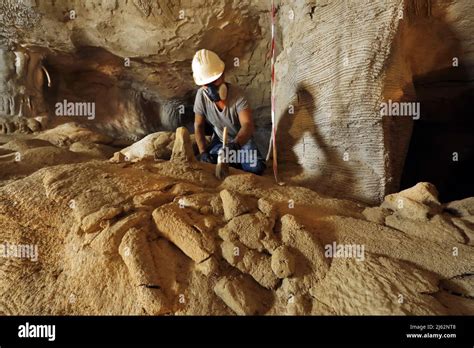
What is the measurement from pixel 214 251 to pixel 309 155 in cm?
176

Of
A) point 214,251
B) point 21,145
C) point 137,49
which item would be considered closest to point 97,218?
point 214,251

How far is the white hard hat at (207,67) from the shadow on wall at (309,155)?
77cm

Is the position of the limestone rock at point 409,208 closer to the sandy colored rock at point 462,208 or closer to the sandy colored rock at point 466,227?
the sandy colored rock at point 466,227

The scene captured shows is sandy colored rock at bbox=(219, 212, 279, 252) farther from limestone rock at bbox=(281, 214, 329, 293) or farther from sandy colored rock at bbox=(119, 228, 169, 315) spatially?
sandy colored rock at bbox=(119, 228, 169, 315)

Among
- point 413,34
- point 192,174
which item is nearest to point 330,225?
point 192,174

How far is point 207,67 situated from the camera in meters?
2.80

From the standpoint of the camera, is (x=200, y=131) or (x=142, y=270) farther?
(x=200, y=131)

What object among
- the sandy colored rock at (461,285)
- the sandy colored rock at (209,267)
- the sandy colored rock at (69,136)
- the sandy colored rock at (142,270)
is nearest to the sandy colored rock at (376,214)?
the sandy colored rock at (461,285)

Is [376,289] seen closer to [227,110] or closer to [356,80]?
[356,80]

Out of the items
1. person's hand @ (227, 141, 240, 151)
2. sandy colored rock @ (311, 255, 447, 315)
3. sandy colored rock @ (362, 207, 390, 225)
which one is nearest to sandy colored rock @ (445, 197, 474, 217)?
sandy colored rock @ (362, 207, 390, 225)

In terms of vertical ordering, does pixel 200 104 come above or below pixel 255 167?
above

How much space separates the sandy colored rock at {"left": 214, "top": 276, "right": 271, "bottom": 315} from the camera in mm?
1435

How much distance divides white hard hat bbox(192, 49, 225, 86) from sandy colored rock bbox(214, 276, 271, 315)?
182 centimetres

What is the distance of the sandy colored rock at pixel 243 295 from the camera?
1435 millimetres
